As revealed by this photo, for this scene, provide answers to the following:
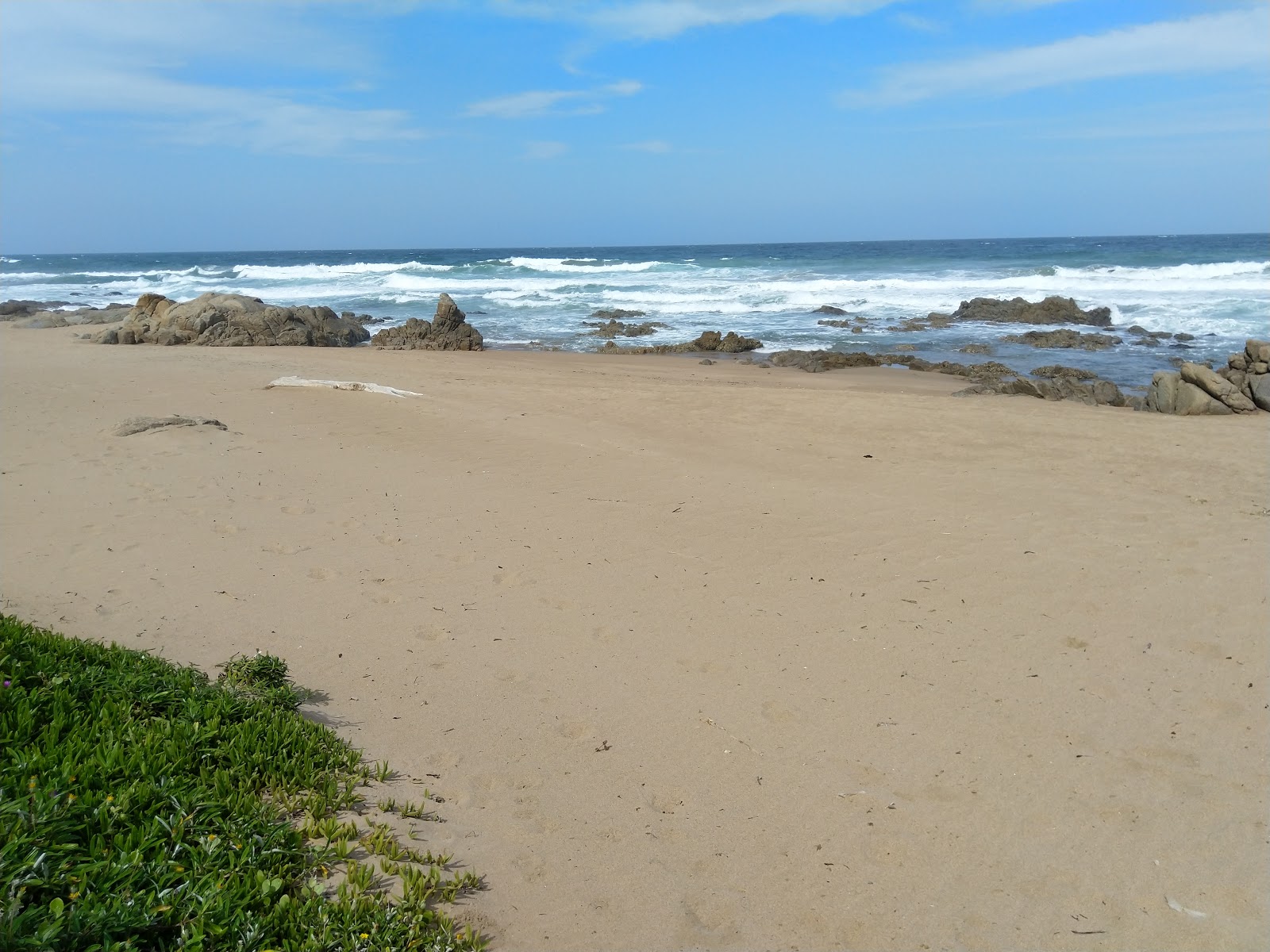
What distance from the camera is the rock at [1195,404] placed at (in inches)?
476

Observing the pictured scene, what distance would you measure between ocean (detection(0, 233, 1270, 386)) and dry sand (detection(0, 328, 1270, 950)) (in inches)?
470

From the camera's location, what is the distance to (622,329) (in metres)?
24.6

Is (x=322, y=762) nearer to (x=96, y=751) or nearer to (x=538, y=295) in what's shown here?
(x=96, y=751)

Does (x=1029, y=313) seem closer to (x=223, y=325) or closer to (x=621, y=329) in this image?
(x=621, y=329)

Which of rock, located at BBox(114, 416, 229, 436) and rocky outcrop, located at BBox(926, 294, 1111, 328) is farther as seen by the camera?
rocky outcrop, located at BBox(926, 294, 1111, 328)

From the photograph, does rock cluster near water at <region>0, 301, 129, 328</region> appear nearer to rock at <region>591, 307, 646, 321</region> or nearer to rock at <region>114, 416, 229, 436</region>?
rock at <region>591, 307, 646, 321</region>

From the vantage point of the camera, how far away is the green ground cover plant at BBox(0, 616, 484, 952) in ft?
6.97

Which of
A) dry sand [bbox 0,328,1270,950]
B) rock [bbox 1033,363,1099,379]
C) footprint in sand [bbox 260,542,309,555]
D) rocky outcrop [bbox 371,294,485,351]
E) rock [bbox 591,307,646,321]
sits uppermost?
rock [bbox 591,307,646,321]

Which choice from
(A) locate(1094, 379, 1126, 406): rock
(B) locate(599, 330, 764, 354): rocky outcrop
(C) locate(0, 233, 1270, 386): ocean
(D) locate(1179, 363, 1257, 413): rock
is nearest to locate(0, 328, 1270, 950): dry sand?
(D) locate(1179, 363, 1257, 413): rock

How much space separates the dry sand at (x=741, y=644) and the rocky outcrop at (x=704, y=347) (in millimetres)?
11537

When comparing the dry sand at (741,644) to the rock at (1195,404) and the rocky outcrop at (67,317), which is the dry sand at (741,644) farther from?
the rocky outcrop at (67,317)

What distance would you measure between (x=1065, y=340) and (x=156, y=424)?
19.9 metres

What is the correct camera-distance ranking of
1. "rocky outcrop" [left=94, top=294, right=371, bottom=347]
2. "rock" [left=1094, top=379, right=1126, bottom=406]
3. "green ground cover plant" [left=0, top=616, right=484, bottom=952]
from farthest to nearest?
1. "rocky outcrop" [left=94, top=294, right=371, bottom=347]
2. "rock" [left=1094, top=379, right=1126, bottom=406]
3. "green ground cover plant" [left=0, top=616, right=484, bottom=952]

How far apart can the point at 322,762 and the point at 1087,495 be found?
6488mm
